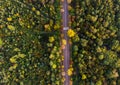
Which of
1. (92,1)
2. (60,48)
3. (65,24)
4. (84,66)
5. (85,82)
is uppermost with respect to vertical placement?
(92,1)

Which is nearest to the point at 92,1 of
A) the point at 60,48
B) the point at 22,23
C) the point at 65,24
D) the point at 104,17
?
the point at 104,17

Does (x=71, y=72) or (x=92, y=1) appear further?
(x=92, y=1)

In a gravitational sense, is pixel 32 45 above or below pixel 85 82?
above

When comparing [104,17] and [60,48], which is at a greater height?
[104,17]

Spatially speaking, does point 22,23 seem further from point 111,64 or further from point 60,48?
point 111,64

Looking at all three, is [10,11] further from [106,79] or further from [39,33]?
[106,79]

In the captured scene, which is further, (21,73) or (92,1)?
(92,1)

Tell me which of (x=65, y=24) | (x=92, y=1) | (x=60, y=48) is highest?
(x=92, y=1)

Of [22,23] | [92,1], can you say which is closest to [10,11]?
[22,23]

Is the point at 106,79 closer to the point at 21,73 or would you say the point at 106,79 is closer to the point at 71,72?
the point at 71,72
